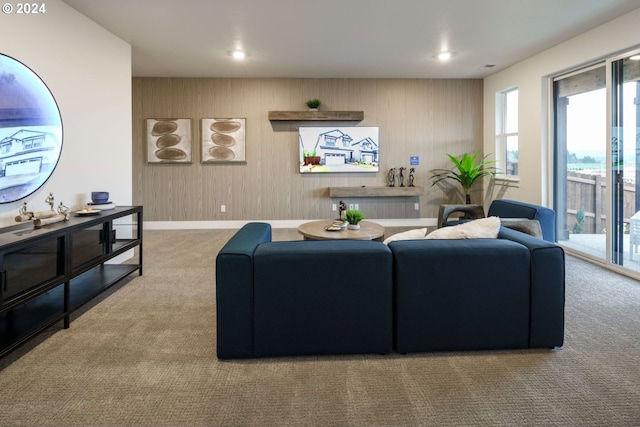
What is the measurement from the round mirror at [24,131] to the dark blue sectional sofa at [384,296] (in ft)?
6.23

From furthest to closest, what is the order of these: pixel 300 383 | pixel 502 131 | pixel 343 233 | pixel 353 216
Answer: pixel 502 131 < pixel 353 216 < pixel 343 233 < pixel 300 383

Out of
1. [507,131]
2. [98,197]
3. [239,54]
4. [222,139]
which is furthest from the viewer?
[222,139]

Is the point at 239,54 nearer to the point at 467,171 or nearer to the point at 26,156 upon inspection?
the point at 26,156

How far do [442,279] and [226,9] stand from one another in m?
3.21

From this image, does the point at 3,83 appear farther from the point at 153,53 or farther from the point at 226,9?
the point at 153,53

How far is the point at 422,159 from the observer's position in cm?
719

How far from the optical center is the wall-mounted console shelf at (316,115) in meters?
6.71

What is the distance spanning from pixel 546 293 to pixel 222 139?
18.6ft

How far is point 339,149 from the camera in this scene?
23.0 feet

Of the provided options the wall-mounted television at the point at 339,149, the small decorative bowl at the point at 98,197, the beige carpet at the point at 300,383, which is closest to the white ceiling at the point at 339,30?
the wall-mounted television at the point at 339,149

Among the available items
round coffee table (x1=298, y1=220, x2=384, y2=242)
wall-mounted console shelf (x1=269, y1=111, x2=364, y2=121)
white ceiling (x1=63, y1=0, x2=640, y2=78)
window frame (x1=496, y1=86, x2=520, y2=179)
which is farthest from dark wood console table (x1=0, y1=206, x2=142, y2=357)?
window frame (x1=496, y1=86, x2=520, y2=179)

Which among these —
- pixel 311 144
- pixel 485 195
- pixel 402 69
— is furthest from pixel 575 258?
pixel 311 144

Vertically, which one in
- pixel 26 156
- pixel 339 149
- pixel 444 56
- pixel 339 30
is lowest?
pixel 26 156

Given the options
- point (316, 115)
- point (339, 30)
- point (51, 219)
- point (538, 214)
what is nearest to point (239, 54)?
point (339, 30)
